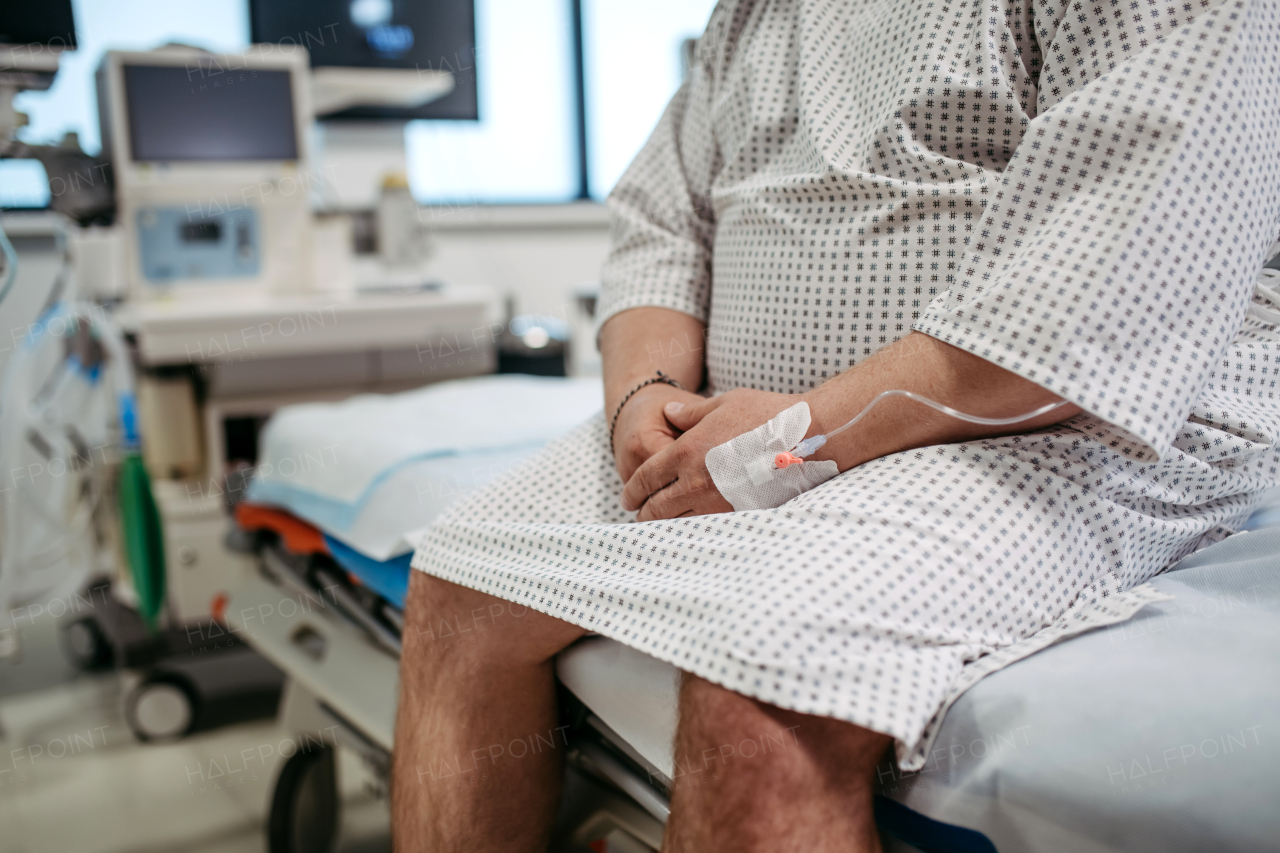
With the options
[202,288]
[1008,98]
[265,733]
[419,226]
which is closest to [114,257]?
[202,288]

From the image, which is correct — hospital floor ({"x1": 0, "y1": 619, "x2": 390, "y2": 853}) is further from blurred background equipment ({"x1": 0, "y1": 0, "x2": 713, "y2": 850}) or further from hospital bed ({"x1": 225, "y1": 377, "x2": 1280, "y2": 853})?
hospital bed ({"x1": 225, "y1": 377, "x2": 1280, "y2": 853})

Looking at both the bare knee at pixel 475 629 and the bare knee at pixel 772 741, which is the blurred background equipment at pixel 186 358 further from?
Result: the bare knee at pixel 772 741

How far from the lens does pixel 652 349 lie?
1061mm

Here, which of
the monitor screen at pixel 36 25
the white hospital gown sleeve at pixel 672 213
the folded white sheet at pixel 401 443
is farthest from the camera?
the monitor screen at pixel 36 25

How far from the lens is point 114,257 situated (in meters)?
2.29

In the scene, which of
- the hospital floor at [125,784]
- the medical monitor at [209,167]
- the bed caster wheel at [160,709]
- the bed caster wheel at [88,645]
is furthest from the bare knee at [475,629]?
the bed caster wheel at [88,645]

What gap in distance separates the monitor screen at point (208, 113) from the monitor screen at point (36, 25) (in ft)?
1.09

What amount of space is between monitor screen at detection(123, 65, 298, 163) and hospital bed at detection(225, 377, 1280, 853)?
1.11 metres

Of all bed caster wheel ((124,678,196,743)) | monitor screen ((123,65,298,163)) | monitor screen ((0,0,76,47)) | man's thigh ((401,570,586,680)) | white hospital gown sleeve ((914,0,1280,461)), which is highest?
monitor screen ((0,0,76,47))

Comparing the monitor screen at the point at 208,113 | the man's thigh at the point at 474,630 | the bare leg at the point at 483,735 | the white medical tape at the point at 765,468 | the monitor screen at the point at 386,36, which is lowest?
the bare leg at the point at 483,735

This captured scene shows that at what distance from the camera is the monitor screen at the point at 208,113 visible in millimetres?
2102

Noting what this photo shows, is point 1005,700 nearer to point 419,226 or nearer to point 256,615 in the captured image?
point 256,615

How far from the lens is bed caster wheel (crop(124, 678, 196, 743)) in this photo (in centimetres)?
189

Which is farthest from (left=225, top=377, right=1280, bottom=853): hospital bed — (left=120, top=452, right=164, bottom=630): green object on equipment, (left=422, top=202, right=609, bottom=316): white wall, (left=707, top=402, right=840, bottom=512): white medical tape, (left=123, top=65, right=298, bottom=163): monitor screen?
(left=422, top=202, right=609, bottom=316): white wall
